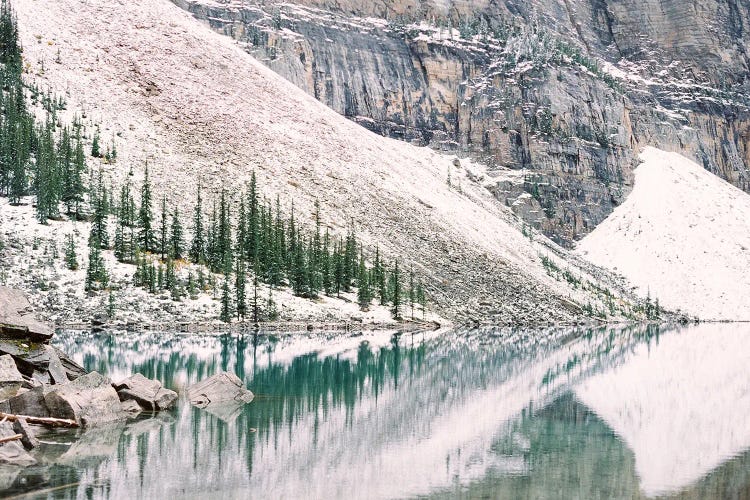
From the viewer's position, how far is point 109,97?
125m

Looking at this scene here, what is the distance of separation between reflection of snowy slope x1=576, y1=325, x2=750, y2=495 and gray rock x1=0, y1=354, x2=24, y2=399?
23042 millimetres

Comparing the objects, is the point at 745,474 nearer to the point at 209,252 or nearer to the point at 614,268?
the point at 209,252

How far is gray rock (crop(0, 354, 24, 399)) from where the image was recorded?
96.9 ft

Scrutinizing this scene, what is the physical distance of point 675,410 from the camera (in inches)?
1550

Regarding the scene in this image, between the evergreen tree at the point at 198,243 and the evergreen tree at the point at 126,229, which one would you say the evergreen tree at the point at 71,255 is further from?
the evergreen tree at the point at 198,243

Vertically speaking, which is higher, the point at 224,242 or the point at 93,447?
the point at 93,447

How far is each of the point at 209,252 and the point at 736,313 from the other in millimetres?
113440

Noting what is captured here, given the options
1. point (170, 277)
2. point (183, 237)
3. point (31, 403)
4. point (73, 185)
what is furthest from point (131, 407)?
point (73, 185)

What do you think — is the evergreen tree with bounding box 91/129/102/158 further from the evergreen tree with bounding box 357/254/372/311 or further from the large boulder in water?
the large boulder in water

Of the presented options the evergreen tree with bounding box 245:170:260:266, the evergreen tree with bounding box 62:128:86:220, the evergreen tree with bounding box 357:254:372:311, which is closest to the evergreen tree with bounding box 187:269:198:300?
the evergreen tree with bounding box 245:170:260:266

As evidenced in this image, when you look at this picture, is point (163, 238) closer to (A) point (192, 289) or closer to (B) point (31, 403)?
(A) point (192, 289)

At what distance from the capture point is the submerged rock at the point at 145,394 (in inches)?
1314

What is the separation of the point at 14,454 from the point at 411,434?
14.3 meters

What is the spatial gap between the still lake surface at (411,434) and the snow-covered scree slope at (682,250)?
353 feet
